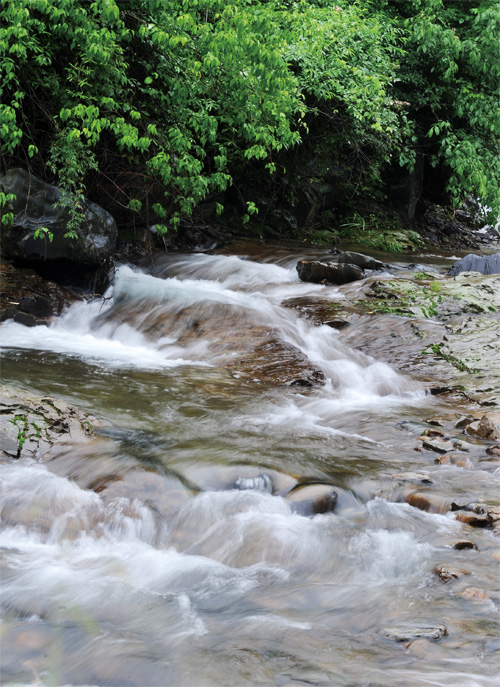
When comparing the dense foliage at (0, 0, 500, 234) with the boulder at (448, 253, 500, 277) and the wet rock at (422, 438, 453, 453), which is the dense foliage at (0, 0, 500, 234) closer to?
the boulder at (448, 253, 500, 277)

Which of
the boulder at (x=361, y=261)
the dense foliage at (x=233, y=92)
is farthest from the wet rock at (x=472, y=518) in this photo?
the boulder at (x=361, y=261)

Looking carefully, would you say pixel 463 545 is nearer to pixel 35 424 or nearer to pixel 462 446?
pixel 462 446

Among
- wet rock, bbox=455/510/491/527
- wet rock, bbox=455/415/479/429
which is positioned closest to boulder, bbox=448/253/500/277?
wet rock, bbox=455/415/479/429

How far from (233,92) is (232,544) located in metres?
7.35

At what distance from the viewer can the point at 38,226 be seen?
8.43 metres

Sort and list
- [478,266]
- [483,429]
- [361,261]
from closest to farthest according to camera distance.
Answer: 1. [483,429]
2. [478,266]
3. [361,261]

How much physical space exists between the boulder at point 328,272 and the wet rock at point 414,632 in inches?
297

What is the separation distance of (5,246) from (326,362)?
473cm

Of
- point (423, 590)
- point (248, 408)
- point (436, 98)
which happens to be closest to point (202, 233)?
point (436, 98)

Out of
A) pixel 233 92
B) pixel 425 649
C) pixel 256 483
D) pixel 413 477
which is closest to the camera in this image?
pixel 425 649

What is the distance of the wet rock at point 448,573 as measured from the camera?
10.2ft

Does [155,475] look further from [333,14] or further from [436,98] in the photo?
[436,98]

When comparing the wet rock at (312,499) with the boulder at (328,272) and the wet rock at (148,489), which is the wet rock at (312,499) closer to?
the wet rock at (148,489)

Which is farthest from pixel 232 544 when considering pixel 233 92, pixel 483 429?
pixel 233 92
